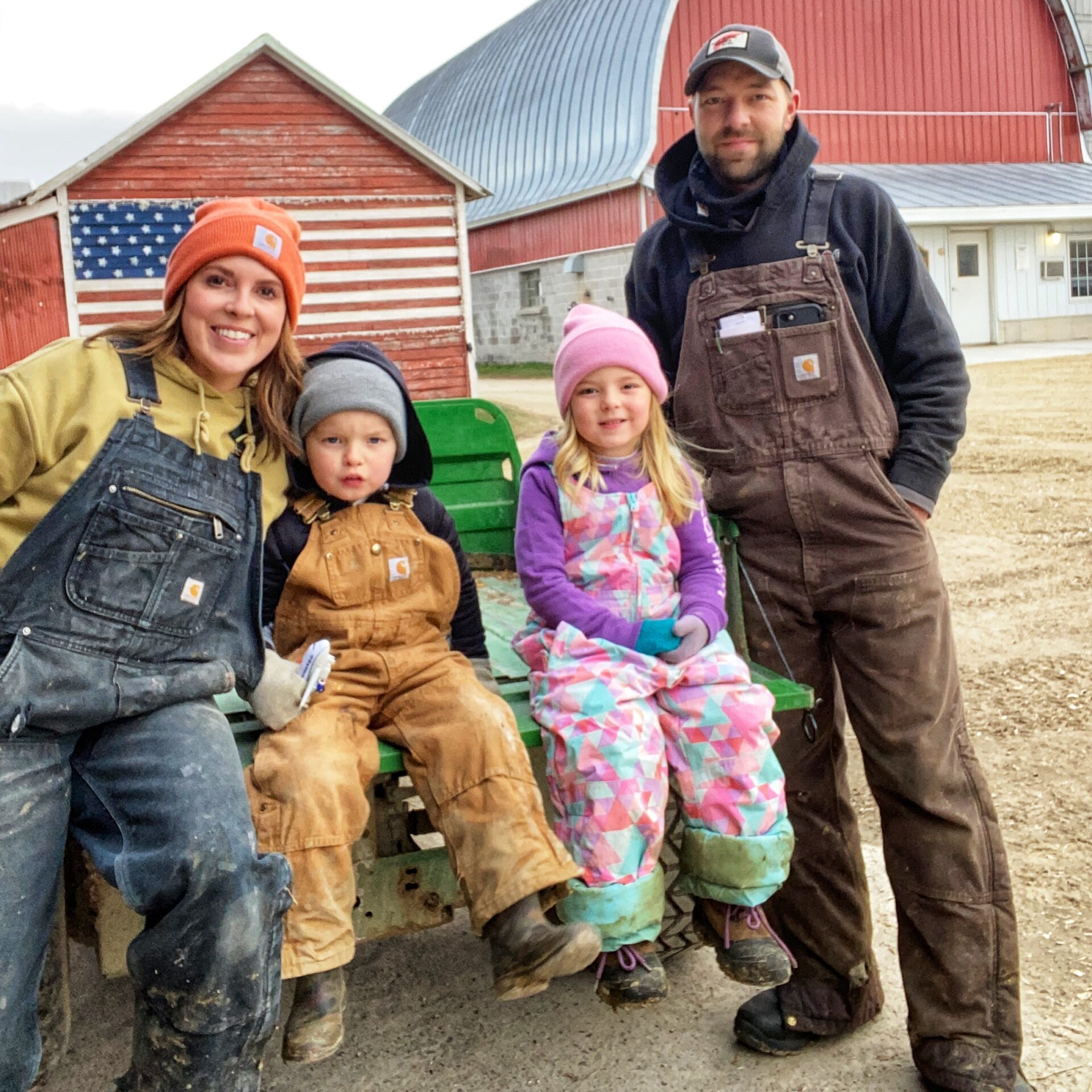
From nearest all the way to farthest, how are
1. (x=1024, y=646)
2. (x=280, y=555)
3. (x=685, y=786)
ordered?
(x=685, y=786), (x=280, y=555), (x=1024, y=646)

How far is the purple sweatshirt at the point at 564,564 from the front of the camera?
265 centimetres

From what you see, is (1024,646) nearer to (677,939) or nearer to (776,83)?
(677,939)

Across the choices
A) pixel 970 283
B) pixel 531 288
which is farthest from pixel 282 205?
pixel 970 283

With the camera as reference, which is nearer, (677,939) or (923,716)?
(923,716)

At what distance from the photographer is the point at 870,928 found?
2865 mm

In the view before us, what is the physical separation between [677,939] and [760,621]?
81 centimetres

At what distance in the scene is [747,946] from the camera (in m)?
2.39

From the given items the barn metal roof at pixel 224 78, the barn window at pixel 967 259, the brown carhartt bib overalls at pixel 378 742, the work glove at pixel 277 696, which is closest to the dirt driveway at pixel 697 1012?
the brown carhartt bib overalls at pixel 378 742

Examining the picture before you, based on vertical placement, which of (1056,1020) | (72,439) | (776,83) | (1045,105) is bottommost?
(1056,1020)

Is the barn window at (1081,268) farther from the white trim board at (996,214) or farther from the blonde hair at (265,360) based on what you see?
the blonde hair at (265,360)

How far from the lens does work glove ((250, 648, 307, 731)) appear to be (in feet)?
7.94

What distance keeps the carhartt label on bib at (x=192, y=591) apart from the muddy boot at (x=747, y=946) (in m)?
1.14

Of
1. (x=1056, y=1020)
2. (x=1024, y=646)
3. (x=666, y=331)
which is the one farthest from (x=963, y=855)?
(x=1024, y=646)

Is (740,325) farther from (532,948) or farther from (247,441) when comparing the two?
(532,948)
